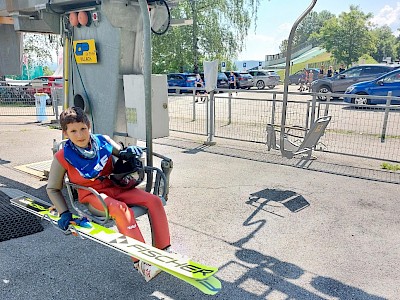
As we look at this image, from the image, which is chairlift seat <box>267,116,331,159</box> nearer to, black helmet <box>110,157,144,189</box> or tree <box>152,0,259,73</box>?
black helmet <box>110,157,144,189</box>

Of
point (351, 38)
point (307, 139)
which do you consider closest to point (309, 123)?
point (307, 139)

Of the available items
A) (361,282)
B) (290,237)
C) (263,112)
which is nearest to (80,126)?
(290,237)

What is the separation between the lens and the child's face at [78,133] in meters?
2.98

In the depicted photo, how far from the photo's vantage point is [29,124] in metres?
10.5

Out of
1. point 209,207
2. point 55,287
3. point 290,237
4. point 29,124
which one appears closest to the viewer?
point 55,287

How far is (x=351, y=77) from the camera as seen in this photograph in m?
17.7

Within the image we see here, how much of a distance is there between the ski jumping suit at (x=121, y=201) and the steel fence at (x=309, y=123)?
4274 millimetres

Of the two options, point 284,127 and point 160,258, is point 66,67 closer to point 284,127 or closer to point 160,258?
point 284,127

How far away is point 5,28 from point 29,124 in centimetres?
497

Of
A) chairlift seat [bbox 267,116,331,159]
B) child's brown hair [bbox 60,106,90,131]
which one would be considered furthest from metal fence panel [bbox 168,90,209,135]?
child's brown hair [bbox 60,106,90,131]

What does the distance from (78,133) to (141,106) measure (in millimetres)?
1414

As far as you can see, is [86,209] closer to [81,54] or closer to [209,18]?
[81,54]

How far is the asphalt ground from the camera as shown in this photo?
288cm

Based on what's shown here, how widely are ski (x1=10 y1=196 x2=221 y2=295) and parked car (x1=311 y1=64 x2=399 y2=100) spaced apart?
676 inches
